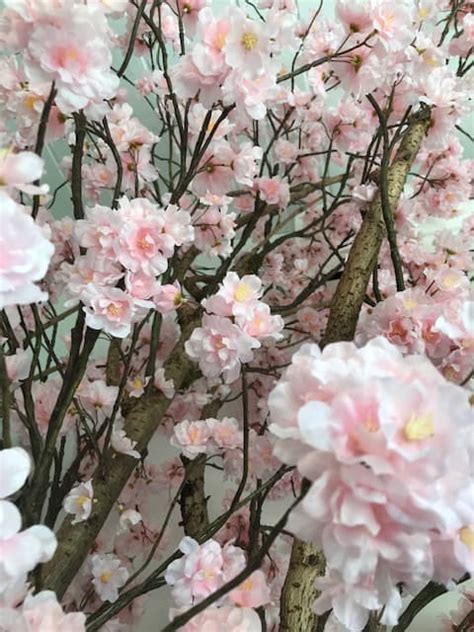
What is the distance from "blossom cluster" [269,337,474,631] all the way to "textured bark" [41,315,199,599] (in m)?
0.34

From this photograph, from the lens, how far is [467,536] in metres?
0.40

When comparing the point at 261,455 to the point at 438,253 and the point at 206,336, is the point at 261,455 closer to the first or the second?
the point at 206,336

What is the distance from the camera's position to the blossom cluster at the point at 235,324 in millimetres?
687

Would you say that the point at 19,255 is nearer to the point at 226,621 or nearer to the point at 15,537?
the point at 15,537

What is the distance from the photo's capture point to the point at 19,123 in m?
0.69

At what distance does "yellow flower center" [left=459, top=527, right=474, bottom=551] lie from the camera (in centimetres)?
40

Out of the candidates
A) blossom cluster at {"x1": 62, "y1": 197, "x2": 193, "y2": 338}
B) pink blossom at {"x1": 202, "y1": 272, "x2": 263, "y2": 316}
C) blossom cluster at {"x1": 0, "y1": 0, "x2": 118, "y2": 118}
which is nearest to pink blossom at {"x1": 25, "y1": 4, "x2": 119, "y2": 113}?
blossom cluster at {"x1": 0, "y1": 0, "x2": 118, "y2": 118}

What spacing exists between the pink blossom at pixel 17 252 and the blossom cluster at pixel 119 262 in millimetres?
195

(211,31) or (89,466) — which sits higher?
(211,31)

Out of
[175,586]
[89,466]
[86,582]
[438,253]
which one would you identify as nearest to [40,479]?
[175,586]

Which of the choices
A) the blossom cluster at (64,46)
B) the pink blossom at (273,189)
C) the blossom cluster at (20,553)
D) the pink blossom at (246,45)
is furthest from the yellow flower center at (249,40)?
the pink blossom at (273,189)

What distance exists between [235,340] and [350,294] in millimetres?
189

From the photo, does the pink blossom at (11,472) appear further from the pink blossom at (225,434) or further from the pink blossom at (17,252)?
the pink blossom at (225,434)

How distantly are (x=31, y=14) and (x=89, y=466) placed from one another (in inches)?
Result: 28.3
